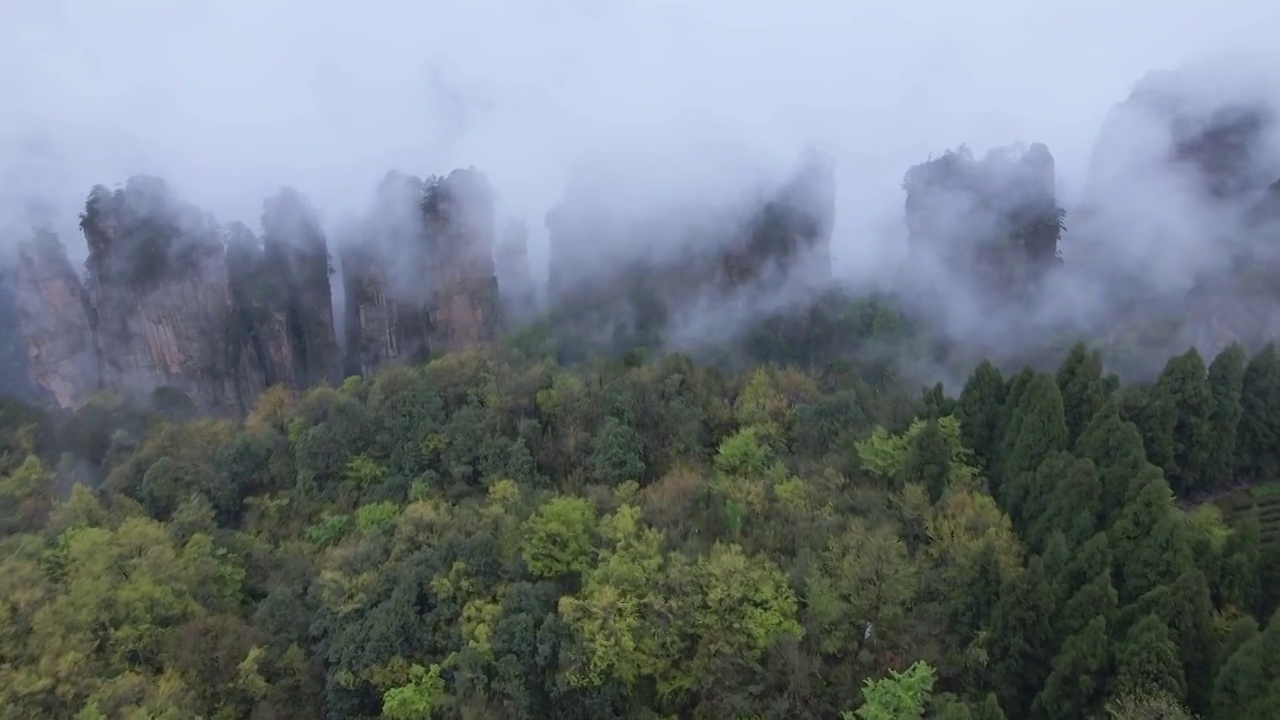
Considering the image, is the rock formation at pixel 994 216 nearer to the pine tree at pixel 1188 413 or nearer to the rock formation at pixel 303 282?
the pine tree at pixel 1188 413

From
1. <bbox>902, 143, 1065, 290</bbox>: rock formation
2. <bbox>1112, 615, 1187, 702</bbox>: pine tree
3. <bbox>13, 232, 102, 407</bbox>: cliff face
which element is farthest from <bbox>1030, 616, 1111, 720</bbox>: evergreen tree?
<bbox>13, 232, 102, 407</bbox>: cliff face

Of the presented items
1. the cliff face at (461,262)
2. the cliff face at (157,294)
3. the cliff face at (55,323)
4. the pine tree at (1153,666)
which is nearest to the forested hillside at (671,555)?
the pine tree at (1153,666)

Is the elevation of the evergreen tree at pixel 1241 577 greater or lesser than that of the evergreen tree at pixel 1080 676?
greater

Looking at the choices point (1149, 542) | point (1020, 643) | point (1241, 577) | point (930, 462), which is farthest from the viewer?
point (930, 462)

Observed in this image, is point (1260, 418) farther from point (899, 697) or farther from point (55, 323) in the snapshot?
point (55, 323)

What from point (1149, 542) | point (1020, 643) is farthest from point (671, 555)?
point (1149, 542)

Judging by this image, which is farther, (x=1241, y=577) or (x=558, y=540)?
(x=558, y=540)

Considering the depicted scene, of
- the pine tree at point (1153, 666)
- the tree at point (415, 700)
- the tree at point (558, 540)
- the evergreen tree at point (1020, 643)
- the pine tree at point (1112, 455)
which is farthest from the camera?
the tree at point (558, 540)
